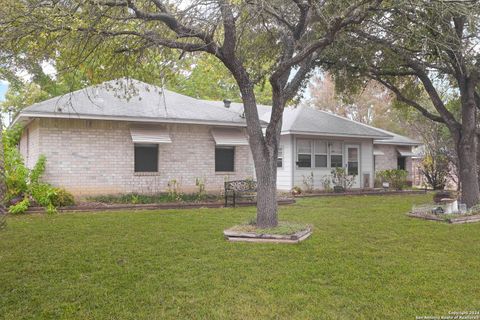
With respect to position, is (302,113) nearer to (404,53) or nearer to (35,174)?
(404,53)

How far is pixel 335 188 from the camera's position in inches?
725

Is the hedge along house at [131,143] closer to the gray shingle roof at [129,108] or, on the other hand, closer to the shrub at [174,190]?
the gray shingle roof at [129,108]

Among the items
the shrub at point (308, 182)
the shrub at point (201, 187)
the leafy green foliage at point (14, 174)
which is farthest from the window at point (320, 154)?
the leafy green foliage at point (14, 174)

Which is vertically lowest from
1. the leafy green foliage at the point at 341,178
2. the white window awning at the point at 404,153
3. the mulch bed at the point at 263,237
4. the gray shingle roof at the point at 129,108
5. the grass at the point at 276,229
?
the mulch bed at the point at 263,237

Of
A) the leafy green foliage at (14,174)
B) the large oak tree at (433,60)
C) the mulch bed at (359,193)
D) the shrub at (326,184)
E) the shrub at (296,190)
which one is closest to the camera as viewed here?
the large oak tree at (433,60)

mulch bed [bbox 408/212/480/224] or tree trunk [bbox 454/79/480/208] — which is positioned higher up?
tree trunk [bbox 454/79/480/208]

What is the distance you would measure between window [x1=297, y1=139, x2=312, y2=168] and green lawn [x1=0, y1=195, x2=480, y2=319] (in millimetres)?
9506

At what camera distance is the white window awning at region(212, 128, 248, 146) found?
15109mm

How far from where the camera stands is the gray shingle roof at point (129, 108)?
40.4 ft

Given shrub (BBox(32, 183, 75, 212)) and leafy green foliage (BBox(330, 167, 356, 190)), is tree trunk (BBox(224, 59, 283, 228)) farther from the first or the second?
leafy green foliage (BBox(330, 167, 356, 190))

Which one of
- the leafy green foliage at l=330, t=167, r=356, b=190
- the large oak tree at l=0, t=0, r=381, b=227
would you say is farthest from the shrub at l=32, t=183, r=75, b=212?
the leafy green foliage at l=330, t=167, r=356, b=190

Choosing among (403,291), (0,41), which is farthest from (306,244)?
(0,41)

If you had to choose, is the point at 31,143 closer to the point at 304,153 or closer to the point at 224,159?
the point at 224,159

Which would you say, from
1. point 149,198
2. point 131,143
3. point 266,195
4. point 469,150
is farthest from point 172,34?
point 469,150
